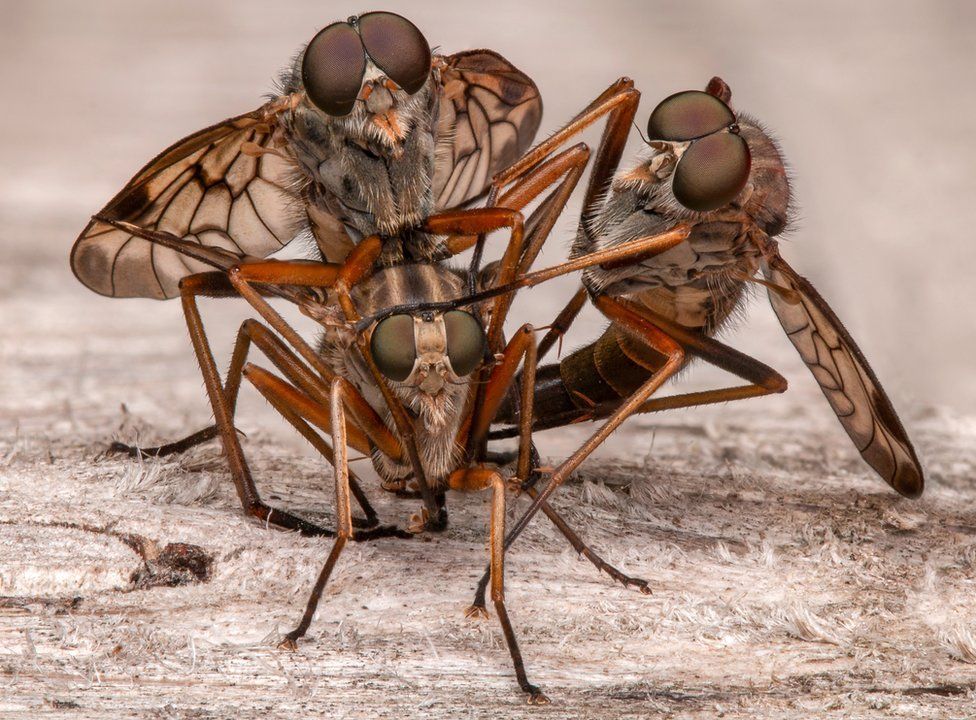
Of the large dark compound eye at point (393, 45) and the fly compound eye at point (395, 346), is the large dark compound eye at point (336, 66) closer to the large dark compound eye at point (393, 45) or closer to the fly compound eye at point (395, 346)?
the large dark compound eye at point (393, 45)

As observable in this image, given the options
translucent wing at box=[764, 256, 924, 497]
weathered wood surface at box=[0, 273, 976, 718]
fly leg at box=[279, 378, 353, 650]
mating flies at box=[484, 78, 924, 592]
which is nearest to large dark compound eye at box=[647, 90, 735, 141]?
mating flies at box=[484, 78, 924, 592]

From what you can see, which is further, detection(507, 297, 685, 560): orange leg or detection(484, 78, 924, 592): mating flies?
detection(484, 78, 924, 592): mating flies

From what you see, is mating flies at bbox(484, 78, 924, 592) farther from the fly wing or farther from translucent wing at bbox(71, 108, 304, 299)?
translucent wing at bbox(71, 108, 304, 299)

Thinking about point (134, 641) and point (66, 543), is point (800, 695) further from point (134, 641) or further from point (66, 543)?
point (66, 543)

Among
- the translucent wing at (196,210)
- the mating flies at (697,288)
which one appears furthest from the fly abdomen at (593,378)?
the translucent wing at (196,210)

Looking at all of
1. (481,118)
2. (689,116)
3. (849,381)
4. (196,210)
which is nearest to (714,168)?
(689,116)

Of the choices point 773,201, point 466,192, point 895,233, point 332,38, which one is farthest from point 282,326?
point 895,233

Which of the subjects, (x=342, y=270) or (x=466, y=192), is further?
(x=466, y=192)
